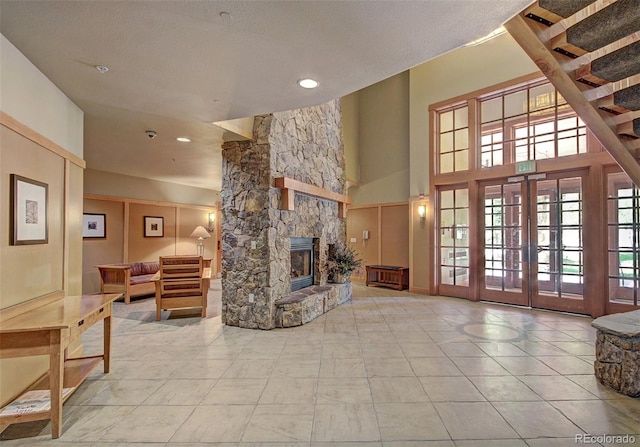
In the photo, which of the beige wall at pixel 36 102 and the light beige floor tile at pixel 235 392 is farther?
the light beige floor tile at pixel 235 392

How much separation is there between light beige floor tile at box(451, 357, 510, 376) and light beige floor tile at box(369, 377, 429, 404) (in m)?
0.61

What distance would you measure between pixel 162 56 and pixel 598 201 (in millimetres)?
6081

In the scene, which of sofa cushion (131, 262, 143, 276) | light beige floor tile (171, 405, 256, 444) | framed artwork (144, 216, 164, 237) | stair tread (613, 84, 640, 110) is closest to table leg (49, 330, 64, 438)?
light beige floor tile (171, 405, 256, 444)

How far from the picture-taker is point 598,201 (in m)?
4.92

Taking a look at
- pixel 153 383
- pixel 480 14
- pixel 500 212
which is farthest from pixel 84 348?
pixel 500 212

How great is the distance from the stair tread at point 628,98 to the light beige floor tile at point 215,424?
150 inches

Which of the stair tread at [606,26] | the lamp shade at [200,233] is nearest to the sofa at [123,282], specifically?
the lamp shade at [200,233]

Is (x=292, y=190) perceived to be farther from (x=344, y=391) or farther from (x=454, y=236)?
(x=454, y=236)

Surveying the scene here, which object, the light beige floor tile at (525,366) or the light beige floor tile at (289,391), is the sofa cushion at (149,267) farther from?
the light beige floor tile at (525,366)

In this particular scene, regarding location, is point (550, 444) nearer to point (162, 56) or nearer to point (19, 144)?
point (162, 56)

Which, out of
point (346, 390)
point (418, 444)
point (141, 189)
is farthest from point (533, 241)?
point (141, 189)

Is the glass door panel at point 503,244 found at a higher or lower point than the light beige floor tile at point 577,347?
higher

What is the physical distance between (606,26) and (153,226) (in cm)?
856

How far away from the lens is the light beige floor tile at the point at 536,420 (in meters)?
2.14
